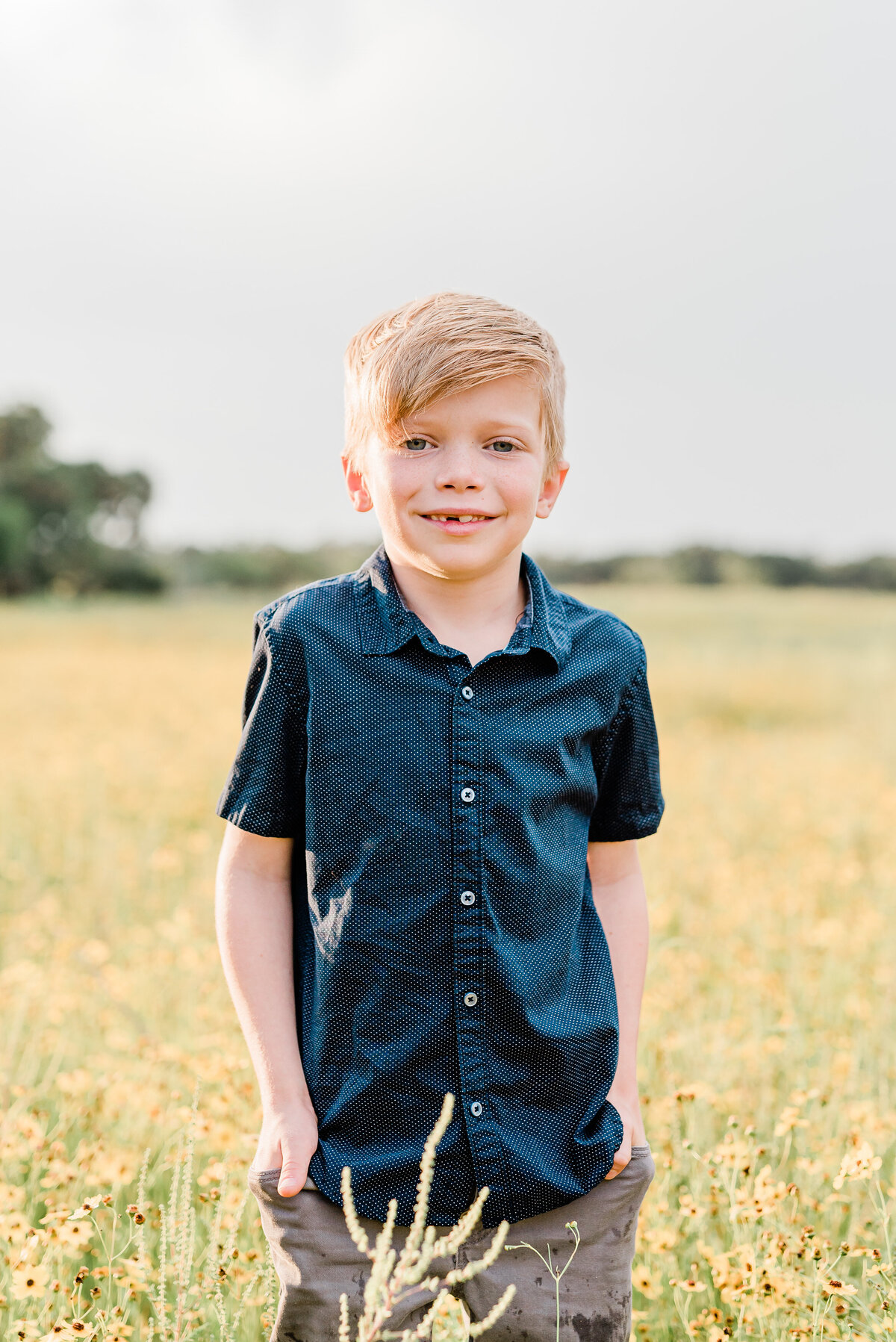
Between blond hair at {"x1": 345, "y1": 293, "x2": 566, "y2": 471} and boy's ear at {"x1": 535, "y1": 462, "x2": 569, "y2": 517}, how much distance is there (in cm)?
3

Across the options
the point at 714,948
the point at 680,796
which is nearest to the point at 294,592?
the point at 714,948

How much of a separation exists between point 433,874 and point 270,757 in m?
0.28

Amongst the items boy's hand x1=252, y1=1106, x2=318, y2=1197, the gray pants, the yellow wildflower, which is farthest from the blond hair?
the yellow wildflower

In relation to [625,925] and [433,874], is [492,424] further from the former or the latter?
[625,925]

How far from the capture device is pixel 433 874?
5.04 ft

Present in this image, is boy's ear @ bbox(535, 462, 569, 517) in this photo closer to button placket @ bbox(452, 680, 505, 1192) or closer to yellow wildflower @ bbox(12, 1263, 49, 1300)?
button placket @ bbox(452, 680, 505, 1192)

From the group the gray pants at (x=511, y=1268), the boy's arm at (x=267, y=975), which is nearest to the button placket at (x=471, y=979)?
the gray pants at (x=511, y=1268)

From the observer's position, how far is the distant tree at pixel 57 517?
3334 centimetres

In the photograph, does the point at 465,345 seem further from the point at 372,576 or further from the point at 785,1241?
the point at 785,1241

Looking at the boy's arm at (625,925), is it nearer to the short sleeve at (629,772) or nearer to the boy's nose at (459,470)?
the short sleeve at (629,772)

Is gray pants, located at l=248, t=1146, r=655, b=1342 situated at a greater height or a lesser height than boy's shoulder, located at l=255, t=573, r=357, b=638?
lesser

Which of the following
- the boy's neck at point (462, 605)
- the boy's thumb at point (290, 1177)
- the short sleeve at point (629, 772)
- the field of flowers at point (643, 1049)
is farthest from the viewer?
the field of flowers at point (643, 1049)

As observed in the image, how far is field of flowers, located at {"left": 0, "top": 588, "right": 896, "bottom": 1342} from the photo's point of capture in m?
1.91

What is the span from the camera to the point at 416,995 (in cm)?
153
